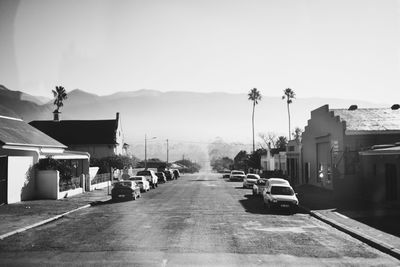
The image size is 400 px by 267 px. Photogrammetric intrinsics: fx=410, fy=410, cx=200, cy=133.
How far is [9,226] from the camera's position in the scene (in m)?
16.9

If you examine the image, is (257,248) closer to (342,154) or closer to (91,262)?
(91,262)

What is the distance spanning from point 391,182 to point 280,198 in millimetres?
8674

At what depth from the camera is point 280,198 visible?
22.9 m

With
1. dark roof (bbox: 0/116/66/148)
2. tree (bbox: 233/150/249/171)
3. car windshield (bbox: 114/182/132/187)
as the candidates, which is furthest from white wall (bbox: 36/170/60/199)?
tree (bbox: 233/150/249/171)

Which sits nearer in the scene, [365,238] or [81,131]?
[365,238]

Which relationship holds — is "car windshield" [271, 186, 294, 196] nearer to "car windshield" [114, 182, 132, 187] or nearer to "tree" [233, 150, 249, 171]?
"car windshield" [114, 182, 132, 187]

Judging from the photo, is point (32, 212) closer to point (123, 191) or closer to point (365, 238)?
point (123, 191)

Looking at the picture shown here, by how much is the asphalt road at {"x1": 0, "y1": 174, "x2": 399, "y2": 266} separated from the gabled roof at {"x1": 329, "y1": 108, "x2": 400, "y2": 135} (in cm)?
1267

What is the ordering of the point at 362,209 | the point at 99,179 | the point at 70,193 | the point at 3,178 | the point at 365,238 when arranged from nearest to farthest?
the point at 365,238, the point at 362,209, the point at 3,178, the point at 70,193, the point at 99,179

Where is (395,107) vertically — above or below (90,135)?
above

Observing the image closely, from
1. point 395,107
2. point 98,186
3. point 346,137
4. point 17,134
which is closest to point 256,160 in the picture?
point 395,107

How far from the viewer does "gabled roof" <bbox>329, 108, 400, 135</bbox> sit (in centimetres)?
3053

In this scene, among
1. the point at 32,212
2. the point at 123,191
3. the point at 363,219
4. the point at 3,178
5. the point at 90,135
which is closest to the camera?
the point at 363,219

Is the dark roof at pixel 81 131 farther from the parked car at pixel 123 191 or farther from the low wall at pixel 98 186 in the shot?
the parked car at pixel 123 191
